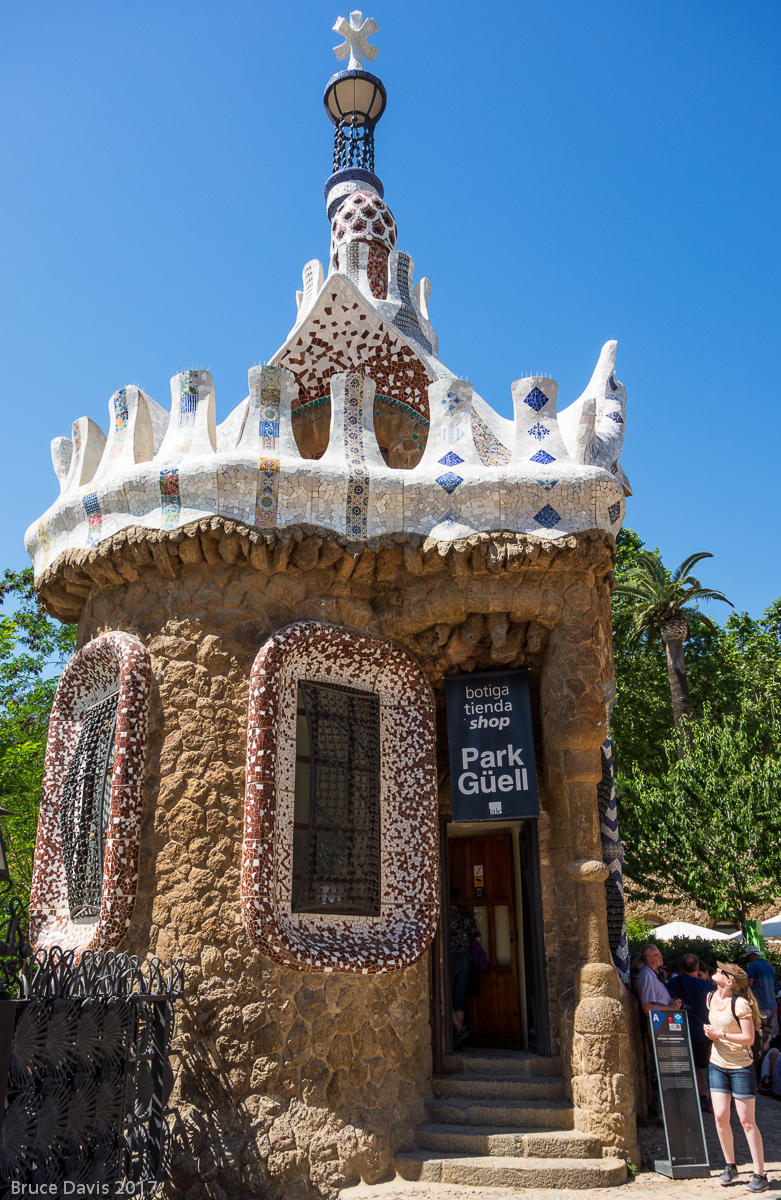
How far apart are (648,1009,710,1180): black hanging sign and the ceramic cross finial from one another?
10.2 metres

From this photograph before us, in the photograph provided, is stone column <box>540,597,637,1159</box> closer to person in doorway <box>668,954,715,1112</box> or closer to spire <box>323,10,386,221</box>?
person in doorway <box>668,954,715,1112</box>

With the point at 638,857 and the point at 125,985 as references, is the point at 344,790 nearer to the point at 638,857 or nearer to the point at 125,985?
the point at 125,985

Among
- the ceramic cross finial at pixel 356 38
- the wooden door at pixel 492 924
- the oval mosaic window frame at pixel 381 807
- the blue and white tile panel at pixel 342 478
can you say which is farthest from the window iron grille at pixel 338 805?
the ceramic cross finial at pixel 356 38

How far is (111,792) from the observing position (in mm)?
6289

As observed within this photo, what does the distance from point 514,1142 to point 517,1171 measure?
255mm

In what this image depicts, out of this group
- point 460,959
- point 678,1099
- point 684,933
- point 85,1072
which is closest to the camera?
point 85,1072

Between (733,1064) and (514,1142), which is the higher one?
(733,1064)

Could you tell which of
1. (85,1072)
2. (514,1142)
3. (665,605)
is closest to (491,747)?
(514,1142)

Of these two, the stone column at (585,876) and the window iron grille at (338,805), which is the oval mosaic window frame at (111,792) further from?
the stone column at (585,876)

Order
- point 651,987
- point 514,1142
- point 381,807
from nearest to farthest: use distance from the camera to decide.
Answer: point 514,1142, point 381,807, point 651,987

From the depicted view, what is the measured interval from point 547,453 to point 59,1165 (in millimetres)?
5427

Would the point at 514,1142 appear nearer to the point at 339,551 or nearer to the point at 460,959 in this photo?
the point at 460,959

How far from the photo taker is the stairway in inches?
209

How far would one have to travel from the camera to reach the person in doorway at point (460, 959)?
7.57 m
